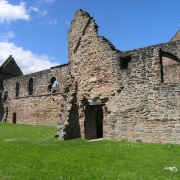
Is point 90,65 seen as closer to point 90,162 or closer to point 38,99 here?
point 90,162

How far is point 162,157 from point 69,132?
6729 mm

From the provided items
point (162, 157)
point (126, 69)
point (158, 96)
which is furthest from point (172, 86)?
point (162, 157)

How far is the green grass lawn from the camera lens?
7.48 m

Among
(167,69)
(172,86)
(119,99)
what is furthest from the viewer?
(167,69)

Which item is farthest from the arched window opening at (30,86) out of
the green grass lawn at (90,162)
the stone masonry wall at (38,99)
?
the green grass lawn at (90,162)

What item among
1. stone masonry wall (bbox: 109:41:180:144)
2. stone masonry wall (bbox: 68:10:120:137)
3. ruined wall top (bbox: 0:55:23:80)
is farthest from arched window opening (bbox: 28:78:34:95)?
stone masonry wall (bbox: 109:41:180:144)

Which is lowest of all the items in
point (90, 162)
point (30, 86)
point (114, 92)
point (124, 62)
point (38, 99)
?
point (90, 162)

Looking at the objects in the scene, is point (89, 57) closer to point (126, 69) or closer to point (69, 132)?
point (126, 69)

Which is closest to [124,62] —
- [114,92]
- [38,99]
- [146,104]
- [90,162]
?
[114,92]

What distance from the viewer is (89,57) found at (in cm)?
1569

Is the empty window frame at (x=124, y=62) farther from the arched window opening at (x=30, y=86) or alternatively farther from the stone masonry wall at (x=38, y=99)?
the arched window opening at (x=30, y=86)

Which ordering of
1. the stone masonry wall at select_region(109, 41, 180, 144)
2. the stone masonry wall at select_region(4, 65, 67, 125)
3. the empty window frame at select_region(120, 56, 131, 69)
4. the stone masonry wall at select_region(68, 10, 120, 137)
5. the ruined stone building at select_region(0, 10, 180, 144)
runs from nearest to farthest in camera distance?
the stone masonry wall at select_region(109, 41, 180, 144) < the ruined stone building at select_region(0, 10, 180, 144) < the empty window frame at select_region(120, 56, 131, 69) < the stone masonry wall at select_region(68, 10, 120, 137) < the stone masonry wall at select_region(4, 65, 67, 125)

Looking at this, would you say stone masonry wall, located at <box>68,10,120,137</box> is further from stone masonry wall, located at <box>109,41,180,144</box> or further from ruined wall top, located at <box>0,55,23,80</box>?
ruined wall top, located at <box>0,55,23,80</box>

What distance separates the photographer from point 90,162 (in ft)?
29.6
